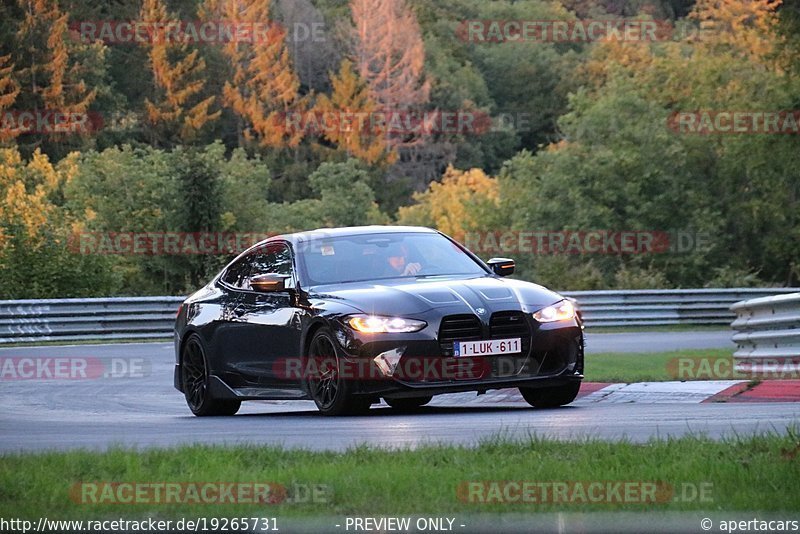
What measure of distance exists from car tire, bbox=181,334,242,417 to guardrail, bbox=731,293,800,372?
5.77m

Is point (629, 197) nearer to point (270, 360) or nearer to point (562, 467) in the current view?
point (270, 360)

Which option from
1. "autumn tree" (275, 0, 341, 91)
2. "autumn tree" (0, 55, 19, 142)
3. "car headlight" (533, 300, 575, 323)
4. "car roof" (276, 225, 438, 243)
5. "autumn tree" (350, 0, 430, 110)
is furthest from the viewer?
"autumn tree" (275, 0, 341, 91)

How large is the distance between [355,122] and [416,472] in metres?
89.5

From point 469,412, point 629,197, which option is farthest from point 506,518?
point 629,197

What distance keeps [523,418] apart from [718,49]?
62.4 m

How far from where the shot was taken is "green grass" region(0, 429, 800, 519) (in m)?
7.12

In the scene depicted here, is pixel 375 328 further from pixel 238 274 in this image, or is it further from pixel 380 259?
pixel 238 274

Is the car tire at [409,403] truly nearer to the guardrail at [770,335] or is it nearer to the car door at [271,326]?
the car door at [271,326]

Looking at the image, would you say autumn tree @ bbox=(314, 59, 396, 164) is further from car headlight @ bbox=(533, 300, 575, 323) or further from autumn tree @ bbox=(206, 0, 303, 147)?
car headlight @ bbox=(533, 300, 575, 323)

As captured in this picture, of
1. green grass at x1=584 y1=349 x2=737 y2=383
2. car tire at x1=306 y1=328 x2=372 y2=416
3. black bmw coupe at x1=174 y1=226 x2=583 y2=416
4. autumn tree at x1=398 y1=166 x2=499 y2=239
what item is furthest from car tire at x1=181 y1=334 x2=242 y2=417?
autumn tree at x1=398 y1=166 x2=499 y2=239

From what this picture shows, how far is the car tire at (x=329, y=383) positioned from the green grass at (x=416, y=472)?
2.84 metres

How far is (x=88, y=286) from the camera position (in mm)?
38594

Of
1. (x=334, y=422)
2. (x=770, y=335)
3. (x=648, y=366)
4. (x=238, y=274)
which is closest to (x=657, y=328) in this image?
(x=648, y=366)

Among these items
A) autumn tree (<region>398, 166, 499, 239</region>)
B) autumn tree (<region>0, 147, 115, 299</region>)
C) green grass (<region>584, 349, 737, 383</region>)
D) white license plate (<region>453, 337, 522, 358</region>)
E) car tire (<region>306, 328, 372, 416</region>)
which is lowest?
autumn tree (<region>398, 166, 499, 239</region>)
